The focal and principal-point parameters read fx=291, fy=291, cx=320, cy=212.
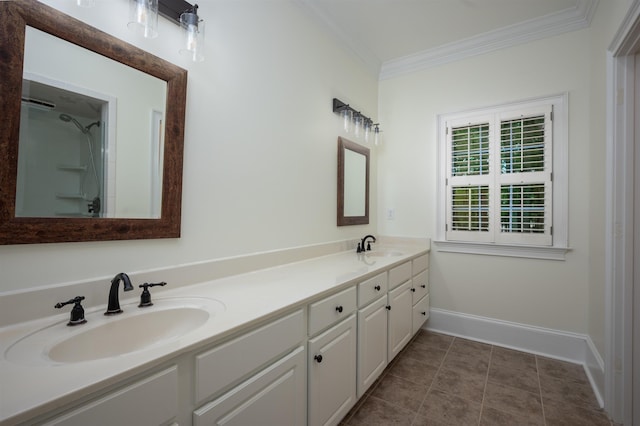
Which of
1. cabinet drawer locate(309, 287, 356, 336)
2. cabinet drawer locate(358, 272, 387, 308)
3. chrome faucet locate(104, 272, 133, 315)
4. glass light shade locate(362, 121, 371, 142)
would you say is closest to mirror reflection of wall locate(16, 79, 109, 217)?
chrome faucet locate(104, 272, 133, 315)

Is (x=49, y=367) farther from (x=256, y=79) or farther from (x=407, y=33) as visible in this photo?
(x=407, y=33)

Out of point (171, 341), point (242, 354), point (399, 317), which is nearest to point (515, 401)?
point (399, 317)

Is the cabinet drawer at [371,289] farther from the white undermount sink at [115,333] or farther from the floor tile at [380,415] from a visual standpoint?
the white undermount sink at [115,333]

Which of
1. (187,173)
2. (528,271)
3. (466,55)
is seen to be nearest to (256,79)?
(187,173)

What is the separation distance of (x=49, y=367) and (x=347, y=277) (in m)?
1.24

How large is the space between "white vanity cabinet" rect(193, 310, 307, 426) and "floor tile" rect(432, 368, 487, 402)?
1216 mm

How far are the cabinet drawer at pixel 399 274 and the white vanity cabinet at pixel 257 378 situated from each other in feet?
3.25

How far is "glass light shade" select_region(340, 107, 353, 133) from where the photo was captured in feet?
8.54

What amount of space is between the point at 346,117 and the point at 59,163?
2.07 meters

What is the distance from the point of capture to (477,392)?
1.95 metres

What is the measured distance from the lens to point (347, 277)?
1646 mm

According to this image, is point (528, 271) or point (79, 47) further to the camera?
point (528, 271)

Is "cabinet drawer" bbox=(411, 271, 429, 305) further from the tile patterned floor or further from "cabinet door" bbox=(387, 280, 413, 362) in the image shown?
the tile patterned floor

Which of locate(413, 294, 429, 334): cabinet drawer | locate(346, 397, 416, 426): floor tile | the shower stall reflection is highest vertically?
the shower stall reflection
